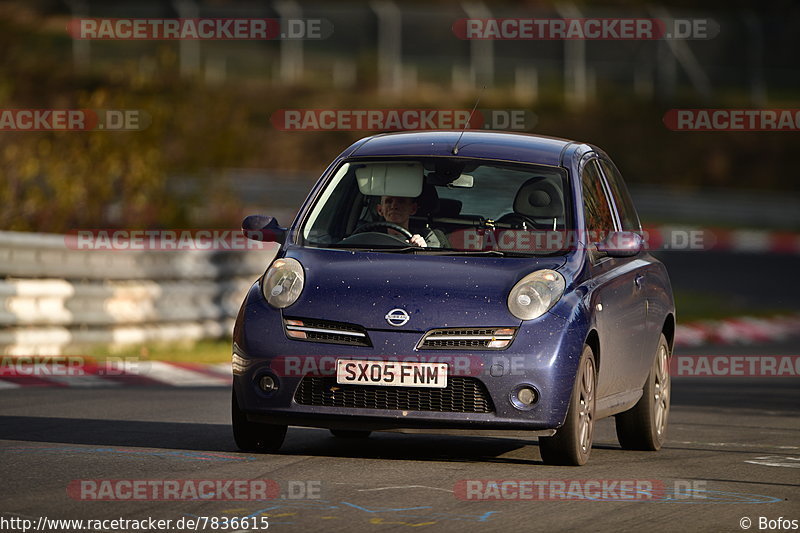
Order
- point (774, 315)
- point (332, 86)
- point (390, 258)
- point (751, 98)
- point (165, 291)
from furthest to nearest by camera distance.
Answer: point (332, 86) < point (751, 98) < point (774, 315) < point (165, 291) < point (390, 258)

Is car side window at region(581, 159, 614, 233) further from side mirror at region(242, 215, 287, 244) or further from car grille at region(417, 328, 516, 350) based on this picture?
side mirror at region(242, 215, 287, 244)

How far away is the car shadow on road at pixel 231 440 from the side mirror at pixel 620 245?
3.98ft

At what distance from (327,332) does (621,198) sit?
9.88ft

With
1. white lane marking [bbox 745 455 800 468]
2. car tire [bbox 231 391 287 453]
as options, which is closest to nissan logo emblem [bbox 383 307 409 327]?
car tire [bbox 231 391 287 453]

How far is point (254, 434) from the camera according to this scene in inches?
351

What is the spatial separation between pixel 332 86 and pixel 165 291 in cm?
3340

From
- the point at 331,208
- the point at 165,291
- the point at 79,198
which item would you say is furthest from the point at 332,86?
the point at 331,208

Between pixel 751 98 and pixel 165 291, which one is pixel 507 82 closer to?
pixel 751 98

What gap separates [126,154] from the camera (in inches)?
882

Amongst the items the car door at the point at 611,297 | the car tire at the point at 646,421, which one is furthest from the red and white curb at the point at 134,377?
the car door at the point at 611,297

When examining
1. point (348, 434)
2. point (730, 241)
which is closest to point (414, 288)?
point (348, 434)

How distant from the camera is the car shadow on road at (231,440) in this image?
358 inches

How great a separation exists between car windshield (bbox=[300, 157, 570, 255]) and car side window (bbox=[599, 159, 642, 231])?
1.03 meters

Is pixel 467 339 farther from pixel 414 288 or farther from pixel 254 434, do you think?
pixel 254 434
